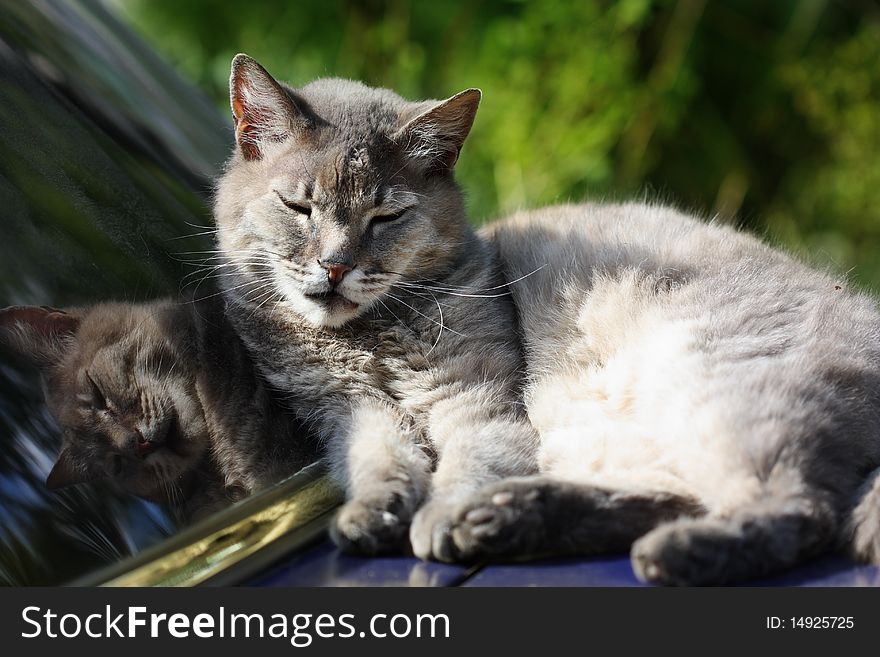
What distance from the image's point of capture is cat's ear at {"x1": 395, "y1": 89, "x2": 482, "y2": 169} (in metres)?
2.42

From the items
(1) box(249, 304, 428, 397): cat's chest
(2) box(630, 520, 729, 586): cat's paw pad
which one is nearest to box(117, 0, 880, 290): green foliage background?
(1) box(249, 304, 428, 397): cat's chest

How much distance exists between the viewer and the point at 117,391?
1835mm

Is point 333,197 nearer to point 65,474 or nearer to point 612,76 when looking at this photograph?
point 65,474

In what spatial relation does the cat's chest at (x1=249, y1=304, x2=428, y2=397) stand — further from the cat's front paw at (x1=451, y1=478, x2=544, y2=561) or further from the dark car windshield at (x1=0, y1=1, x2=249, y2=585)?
the cat's front paw at (x1=451, y1=478, x2=544, y2=561)

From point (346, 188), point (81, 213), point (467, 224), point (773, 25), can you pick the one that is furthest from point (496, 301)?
point (773, 25)

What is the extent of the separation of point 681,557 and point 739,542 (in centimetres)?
13

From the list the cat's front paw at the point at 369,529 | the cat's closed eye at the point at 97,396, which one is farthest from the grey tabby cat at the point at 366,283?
the cat's closed eye at the point at 97,396

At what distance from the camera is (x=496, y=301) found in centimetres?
256

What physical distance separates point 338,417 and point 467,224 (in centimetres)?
73

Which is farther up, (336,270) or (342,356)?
(336,270)

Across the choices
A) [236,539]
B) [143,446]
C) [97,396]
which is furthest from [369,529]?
[97,396]

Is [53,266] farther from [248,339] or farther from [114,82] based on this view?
[114,82]

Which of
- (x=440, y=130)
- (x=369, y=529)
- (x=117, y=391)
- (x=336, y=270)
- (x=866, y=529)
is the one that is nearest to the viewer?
(x=866, y=529)

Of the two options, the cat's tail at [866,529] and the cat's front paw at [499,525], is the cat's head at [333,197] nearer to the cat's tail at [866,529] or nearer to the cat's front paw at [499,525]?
the cat's front paw at [499,525]
